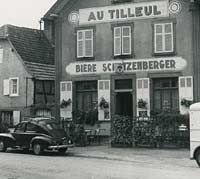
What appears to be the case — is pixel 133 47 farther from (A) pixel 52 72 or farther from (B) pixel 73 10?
(A) pixel 52 72

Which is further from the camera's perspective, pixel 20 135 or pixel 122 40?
pixel 122 40

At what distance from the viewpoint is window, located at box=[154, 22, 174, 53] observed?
2569cm

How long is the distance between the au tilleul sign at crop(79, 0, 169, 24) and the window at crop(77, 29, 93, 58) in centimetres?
66

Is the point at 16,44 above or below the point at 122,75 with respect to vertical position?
above

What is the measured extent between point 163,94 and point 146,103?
106cm

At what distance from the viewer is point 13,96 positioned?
3428 cm

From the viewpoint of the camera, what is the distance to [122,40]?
26.8 metres

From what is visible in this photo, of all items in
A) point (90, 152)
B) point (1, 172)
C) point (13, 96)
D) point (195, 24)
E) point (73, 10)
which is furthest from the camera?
point (13, 96)

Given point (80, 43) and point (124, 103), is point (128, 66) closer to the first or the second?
point (124, 103)

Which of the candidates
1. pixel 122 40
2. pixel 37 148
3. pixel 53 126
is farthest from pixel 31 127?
pixel 122 40

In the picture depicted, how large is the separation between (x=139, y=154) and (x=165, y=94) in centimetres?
610

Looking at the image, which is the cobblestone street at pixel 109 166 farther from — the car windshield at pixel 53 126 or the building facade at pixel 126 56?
the building facade at pixel 126 56

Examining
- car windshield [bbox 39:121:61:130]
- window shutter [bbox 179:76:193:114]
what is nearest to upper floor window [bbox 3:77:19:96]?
car windshield [bbox 39:121:61:130]

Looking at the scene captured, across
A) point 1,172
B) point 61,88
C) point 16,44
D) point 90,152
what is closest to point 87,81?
point 61,88
